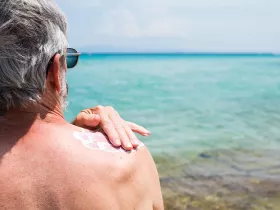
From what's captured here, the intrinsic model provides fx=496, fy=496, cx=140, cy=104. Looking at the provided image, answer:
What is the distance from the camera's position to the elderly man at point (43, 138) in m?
1.89

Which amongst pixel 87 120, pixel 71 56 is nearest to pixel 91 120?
pixel 87 120

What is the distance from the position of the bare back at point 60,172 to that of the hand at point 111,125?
0.43 ft

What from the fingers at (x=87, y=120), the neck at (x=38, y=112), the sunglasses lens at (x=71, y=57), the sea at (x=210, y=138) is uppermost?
the sunglasses lens at (x=71, y=57)

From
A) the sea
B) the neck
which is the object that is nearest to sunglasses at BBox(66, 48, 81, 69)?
the neck

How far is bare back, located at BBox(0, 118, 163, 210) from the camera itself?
190 cm

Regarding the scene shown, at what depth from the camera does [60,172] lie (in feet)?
6.37

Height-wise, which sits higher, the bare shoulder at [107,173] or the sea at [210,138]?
the bare shoulder at [107,173]

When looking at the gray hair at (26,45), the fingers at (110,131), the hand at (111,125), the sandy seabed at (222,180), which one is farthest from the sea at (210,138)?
the gray hair at (26,45)

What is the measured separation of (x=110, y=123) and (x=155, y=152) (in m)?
6.13

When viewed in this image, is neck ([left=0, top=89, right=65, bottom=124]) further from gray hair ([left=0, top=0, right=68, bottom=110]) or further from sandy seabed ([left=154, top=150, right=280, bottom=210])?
sandy seabed ([left=154, top=150, right=280, bottom=210])

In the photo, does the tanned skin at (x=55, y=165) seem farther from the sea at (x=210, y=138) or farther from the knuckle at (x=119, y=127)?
the sea at (x=210, y=138)

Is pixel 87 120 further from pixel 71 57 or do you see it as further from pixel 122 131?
pixel 71 57

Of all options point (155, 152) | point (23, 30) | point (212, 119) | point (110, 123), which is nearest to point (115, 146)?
point (110, 123)

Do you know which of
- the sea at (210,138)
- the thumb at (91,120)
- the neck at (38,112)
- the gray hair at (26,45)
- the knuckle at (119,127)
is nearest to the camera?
the gray hair at (26,45)
